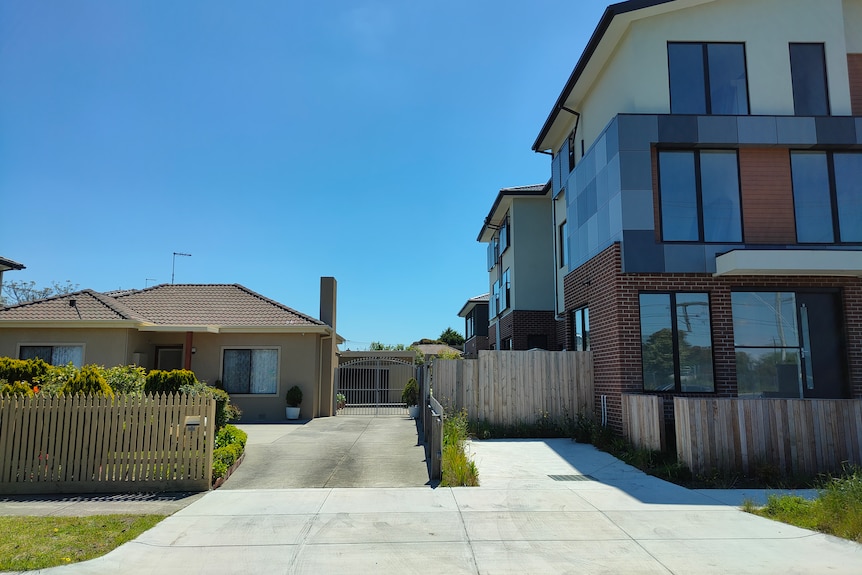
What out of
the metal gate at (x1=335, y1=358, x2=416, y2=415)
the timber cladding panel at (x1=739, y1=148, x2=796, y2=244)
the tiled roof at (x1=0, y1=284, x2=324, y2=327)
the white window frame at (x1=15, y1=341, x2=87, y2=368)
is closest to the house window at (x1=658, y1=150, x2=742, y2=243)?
the timber cladding panel at (x1=739, y1=148, x2=796, y2=244)

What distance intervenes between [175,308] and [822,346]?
20.0 metres

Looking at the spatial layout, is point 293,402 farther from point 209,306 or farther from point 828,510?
point 828,510

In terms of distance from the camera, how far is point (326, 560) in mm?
5906

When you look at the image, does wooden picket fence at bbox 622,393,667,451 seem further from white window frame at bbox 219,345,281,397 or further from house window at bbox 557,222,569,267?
white window frame at bbox 219,345,281,397

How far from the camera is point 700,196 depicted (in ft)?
42.3

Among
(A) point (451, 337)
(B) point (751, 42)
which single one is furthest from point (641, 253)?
(A) point (451, 337)

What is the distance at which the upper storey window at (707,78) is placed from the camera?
43.0 ft

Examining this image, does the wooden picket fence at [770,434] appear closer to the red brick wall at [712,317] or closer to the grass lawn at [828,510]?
the grass lawn at [828,510]

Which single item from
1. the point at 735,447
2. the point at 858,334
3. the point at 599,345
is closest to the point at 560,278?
the point at 599,345

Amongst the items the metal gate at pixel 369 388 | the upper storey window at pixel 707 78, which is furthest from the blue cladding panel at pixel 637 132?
the metal gate at pixel 369 388

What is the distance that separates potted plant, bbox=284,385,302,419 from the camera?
1952 centimetres

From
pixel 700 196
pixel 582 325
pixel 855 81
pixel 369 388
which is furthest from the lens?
pixel 369 388

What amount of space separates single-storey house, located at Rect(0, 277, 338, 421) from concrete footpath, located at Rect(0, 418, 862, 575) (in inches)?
443

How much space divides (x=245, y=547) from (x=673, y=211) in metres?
10.8
